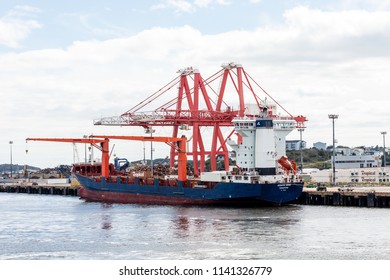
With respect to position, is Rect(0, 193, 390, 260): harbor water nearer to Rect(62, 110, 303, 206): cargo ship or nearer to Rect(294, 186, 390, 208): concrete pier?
Rect(62, 110, 303, 206): cargo ship

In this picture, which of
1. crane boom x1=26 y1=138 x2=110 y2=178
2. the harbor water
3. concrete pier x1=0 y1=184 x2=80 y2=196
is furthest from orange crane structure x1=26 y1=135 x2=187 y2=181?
concrete pier x1=0 y1=184 x2=80 y2=196

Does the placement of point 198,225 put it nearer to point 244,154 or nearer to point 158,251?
point 158,251

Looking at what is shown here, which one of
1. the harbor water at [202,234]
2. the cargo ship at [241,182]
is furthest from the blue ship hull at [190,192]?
the harbor water at [202,234]

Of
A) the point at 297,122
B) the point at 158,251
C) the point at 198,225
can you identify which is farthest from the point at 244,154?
the point at 158,251

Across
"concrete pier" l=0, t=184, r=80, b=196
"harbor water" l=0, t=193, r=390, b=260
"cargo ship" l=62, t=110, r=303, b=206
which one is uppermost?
"cargo ship" l=62, t=110, r=303, b=206

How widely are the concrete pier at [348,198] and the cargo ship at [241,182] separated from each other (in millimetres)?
3186

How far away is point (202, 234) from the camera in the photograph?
40.9m

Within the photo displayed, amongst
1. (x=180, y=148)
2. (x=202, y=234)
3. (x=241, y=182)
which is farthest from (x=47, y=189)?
(x=202, y=234)

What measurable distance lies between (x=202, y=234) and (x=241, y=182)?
19.5 meters

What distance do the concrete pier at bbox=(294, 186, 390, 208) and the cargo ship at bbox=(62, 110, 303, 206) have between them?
10.5 ft

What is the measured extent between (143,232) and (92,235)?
302 centimetres

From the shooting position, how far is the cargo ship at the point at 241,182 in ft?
193

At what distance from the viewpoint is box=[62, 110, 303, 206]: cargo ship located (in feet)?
193

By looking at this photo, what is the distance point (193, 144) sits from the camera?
79.4 meters
